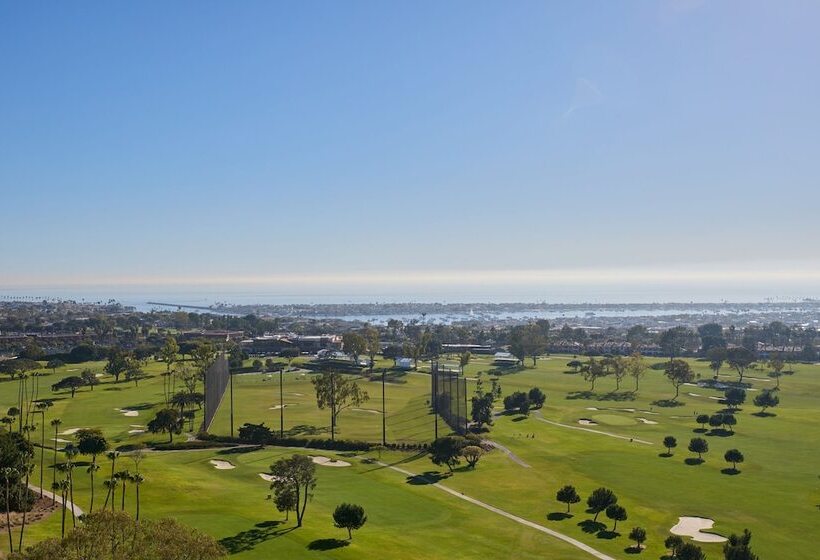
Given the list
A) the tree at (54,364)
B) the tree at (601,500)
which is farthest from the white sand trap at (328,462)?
the tree at (54,364)

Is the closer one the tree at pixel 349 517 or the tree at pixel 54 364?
the tree at pixel 349 517

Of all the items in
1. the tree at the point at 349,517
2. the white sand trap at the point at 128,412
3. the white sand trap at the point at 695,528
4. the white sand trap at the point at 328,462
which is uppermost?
the tree at the point at 349,517

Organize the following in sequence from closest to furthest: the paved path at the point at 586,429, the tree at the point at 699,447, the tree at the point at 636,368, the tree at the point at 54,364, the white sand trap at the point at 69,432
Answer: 1. the tree at the point at 699,447
2. the white sand trap at the point at 69,432
3. the paved path at the point at 586,429
4. the tree at the point at 636,368
5. the tree at the point at 54,364

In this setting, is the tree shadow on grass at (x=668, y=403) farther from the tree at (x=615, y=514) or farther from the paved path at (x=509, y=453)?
the tree at (x=615, y=514)

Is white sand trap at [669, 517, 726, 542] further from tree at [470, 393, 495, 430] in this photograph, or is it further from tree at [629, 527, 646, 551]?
tree at [470, 393, 495, 430]

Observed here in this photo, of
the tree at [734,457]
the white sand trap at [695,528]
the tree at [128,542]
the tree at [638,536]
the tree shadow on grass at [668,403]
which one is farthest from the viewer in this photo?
the tree shadow on grass at [668,403]

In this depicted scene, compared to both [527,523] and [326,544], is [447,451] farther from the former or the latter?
[326,544]

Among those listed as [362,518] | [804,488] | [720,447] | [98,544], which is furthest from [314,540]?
[720,447]

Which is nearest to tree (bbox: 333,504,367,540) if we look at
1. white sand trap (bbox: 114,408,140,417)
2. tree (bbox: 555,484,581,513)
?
tree (bbox: 555,484,581,513)
